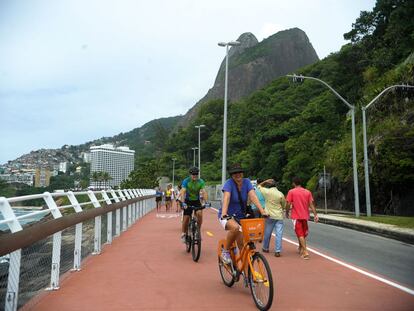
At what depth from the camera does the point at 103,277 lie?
7.85m

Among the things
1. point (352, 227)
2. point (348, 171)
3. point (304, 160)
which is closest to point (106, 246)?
point (352, 227)

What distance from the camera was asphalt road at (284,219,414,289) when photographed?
338 inches

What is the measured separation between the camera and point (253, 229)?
5957mm

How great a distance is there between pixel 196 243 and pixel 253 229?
12.1 ft

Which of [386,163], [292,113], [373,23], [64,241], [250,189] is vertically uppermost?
[373,23]

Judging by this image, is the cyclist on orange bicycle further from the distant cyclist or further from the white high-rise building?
the white high-rise building

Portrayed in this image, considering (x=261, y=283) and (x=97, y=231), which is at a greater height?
(x=97, y=231)

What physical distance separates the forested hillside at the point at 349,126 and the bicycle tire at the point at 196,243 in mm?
22783

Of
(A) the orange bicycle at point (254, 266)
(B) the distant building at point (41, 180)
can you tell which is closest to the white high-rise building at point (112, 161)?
(B) the distant building at point (41, 180)

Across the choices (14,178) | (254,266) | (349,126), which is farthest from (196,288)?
(349,126)

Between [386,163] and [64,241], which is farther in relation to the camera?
[386,163]

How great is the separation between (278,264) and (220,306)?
11.7 feet

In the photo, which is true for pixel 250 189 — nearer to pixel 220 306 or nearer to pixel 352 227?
pixel 220 306

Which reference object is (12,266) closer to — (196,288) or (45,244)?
(45,244)
